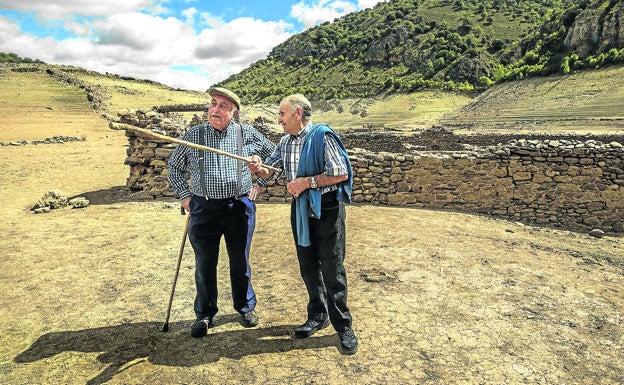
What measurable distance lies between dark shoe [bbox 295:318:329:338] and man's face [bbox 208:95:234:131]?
6.27ft

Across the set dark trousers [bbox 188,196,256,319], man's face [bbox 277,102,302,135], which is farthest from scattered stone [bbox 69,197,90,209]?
man's face [bbox 277,102,302,135]

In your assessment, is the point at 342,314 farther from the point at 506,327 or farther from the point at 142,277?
the point at 142,277

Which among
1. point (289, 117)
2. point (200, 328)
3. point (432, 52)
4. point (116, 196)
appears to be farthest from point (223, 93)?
point (432, 52)

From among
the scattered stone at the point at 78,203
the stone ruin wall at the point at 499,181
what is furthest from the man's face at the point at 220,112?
the scattered stone at the point at 78,203

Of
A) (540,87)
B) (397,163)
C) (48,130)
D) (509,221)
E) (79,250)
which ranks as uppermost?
(540,87)

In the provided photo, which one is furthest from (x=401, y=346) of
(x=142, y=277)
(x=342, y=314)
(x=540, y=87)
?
(x=540, y=87)

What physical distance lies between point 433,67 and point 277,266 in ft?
240

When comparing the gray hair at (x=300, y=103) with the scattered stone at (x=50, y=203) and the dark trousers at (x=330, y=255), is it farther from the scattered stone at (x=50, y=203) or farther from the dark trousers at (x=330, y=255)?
the scattered stone at (x=50, y=203)

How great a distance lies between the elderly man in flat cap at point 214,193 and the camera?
3.39 m

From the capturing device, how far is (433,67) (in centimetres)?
7094

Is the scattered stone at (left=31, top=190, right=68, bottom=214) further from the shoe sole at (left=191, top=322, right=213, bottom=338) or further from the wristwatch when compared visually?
the wristwatch

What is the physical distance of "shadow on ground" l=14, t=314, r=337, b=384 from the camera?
3240 millimetres

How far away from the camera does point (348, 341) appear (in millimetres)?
3330

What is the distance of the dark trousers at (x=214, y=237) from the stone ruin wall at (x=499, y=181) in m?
6.04
